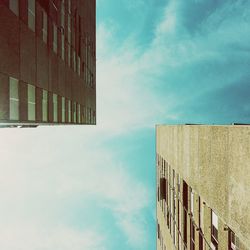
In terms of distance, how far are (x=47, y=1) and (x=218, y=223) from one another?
17604 mm

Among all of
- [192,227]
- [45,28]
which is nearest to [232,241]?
[192,227]

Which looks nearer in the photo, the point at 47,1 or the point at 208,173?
the point at 208,173

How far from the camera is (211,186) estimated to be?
62.3 ft

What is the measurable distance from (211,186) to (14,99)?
11122 mm

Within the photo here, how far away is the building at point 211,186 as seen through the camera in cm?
1402

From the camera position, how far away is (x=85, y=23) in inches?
1719

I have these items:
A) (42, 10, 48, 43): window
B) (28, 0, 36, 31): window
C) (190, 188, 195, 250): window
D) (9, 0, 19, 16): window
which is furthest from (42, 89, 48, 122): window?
(190, 188, 195, 250): window

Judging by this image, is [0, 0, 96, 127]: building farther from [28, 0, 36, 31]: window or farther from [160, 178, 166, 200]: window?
[160, 178, 166, 200]: window

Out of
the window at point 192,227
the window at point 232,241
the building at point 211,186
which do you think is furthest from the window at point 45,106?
the window at point 232,241

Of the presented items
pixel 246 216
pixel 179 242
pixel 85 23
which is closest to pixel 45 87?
pixel 246 216

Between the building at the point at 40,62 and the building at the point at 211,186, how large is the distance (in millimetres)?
9980

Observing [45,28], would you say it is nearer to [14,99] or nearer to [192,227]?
[14,99]

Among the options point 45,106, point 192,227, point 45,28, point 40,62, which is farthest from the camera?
point 192,227

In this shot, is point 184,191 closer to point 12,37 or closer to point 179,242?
point 179,242
